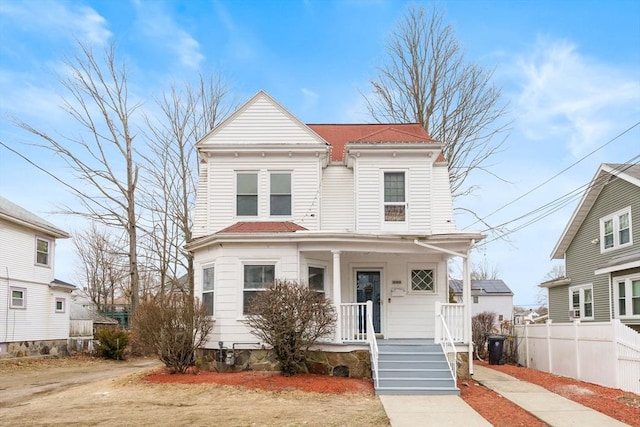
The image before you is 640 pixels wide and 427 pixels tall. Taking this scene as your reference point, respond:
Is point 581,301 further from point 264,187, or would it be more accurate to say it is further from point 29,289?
point 29,289

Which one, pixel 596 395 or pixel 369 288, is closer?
pixel 596 395

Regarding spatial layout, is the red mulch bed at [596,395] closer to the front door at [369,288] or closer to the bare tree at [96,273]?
the front door at [369,288]

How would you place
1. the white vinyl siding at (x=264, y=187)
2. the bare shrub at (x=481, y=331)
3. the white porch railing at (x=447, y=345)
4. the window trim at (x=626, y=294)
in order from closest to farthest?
the white porch railing at (x=447, y=345) < the white vinyl siding at (x=264, y=187) < the window trim at (x=626, y=294) < the bare shrub at (x=481, y=331)

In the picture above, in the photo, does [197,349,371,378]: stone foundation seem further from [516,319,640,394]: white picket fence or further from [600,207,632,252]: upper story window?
[600,207,632,252]: upper story window

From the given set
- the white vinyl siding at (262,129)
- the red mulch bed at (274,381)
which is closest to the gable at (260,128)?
the white vinyl siding at (262,129)

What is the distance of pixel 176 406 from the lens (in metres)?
9.81

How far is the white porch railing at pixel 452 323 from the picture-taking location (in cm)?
1346

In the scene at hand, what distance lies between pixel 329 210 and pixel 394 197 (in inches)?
74.2

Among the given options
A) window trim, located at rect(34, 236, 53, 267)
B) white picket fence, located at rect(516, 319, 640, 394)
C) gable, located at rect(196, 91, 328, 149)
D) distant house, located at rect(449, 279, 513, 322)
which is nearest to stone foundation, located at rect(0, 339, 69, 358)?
window trim, located at rect(34, 236, 53, 267)

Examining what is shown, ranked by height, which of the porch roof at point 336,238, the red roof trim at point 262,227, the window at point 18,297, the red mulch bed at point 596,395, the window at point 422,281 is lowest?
the red mulch bed at point 596,395

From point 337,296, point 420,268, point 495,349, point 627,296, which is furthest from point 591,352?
point 627,296

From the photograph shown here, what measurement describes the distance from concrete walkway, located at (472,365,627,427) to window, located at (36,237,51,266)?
60.3 feet

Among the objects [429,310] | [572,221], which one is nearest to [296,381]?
[429,310]

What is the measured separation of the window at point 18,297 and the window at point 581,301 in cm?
2196
